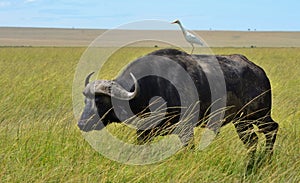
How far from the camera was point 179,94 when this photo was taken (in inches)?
258

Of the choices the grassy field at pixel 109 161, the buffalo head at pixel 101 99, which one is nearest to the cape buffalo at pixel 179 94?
the buffalo head at pixel 101 99

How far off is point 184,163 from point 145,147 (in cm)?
75

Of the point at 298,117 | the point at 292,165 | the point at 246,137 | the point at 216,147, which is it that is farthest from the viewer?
the point at 298,117

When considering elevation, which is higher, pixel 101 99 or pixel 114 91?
pixel 114 91

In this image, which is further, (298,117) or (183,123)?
(298,117)

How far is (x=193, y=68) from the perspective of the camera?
6828 millimetres

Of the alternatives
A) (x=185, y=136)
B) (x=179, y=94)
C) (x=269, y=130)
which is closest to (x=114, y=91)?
(x=179, y=94)

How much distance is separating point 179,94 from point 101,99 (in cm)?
105

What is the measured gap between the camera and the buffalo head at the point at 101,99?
6.21m

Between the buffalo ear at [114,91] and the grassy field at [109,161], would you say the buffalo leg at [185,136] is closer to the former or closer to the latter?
the grassy field at [109,161]

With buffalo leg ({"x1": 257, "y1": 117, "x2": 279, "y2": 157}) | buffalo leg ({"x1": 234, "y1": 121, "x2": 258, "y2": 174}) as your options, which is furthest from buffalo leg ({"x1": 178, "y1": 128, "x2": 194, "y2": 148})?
buffalo leg ({"x1": 257, "y1": 117, "x2": 279, "y2": 157})

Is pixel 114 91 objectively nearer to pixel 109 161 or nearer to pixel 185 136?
pixel 185 136

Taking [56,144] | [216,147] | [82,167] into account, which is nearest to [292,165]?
[216,147]

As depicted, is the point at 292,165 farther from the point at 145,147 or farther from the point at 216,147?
the point at 145,147
